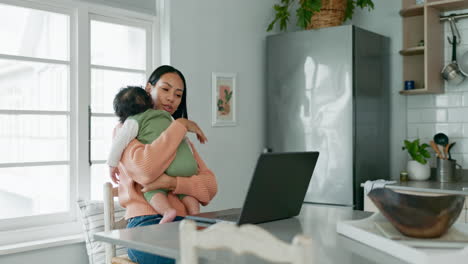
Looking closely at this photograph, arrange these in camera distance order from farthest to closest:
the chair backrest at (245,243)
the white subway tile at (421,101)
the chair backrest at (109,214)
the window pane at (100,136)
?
the white subway tile at (421,101) → the window pane at (100,136) → the chair backrest at (109,214) → the chair backrest at (245,243)

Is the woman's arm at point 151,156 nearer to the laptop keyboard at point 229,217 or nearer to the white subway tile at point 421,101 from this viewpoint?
the laptop keyboard at point 229,217

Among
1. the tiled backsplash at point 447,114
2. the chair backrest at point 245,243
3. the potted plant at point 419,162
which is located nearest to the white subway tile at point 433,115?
the tiled backsplash at point 447,114

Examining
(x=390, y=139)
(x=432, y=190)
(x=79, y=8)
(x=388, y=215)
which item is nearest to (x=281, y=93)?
(x=390, y=139)

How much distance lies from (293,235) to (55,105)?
6.40 feet

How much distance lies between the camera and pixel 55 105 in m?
3.05

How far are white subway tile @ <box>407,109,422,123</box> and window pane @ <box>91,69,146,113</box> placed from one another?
6.90 feet

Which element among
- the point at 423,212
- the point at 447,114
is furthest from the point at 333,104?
the point at 423,212

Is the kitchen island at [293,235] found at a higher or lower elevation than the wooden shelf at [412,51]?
lower

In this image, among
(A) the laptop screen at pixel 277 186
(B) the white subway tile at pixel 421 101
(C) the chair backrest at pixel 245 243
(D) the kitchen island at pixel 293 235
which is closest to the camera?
(C) the chair backrest at pixel 245 243

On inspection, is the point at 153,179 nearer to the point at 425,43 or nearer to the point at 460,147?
the point at 425,43

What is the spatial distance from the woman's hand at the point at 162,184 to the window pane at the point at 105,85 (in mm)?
1179

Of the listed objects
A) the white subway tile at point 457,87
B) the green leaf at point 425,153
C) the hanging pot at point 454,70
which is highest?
the hanging pot at point 454,70

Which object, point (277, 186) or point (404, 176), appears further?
point (404, 176)

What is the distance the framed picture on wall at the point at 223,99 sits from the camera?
3789mm
